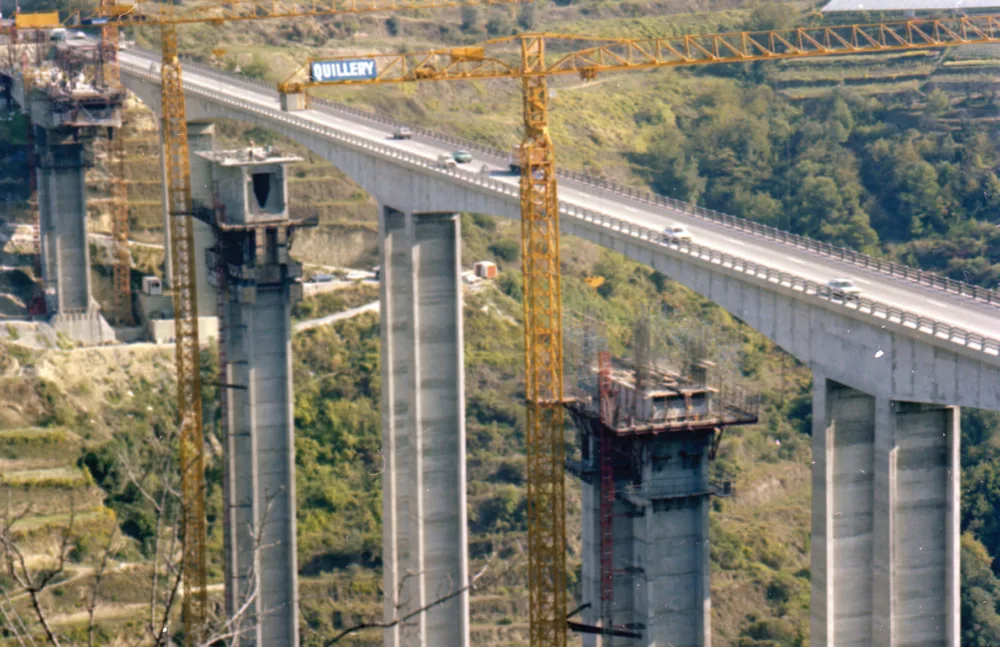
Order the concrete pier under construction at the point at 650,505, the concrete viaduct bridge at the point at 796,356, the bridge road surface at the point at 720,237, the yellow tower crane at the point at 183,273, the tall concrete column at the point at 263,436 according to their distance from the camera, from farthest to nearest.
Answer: the tall concrete column at the point at 263,436
the yellow tower crane at the point at 183,273
the concrete pier under construction at the point at 650,505
the bridge road surface at the point at 720,237
the concrete viaduct bridge at the point at 796,356

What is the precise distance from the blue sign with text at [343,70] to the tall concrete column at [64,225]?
3158 cm

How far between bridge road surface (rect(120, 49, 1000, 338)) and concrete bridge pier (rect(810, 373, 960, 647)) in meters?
5.11

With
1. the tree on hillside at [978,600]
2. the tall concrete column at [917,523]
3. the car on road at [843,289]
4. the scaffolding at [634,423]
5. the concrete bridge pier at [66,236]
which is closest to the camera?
the tall concrete column at [917,523]

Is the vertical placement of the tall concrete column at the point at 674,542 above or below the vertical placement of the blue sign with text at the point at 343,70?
below

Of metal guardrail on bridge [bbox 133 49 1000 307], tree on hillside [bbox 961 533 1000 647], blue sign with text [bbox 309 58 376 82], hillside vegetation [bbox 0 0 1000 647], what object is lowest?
tree on hillside [bbox 961 533 1000 647]

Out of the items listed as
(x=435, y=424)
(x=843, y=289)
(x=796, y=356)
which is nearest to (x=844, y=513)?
(x=796, y=356)

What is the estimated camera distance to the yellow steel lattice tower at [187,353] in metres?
105

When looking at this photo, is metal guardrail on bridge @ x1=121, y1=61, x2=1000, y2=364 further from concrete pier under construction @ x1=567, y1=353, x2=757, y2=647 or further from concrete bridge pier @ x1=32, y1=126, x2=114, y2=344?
concrete bridge pier @ x1=32, y1=126, x2=114, y2=344

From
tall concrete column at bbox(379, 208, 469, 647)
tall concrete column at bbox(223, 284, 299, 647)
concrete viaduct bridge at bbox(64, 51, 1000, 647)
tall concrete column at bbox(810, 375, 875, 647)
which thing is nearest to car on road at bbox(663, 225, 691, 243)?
concrete viaduct bridge at bbox(64, 51, 1000, 647)

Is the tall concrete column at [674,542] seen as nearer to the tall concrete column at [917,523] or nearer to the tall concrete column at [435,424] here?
the tall concrete column at [917,523]

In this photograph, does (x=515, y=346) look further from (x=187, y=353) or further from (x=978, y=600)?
(x=978, y=600)

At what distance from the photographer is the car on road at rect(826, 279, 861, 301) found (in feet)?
232

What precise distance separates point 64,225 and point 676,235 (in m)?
66.2

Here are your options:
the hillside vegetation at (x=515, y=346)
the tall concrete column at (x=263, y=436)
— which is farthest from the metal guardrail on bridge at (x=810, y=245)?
the tall concrete column at (x=263, y=436)
